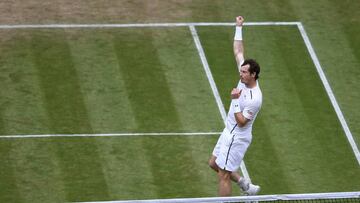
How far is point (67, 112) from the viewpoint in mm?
21875

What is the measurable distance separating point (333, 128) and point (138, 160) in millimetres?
4000

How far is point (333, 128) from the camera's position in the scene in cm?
2191

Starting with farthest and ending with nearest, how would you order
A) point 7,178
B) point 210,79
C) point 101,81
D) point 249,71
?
point 210,79 → point 101,81 → point 7,178 → point 249,71

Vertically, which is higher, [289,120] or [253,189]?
[253,189]

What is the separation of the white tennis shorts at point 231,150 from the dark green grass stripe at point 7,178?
3592 mm

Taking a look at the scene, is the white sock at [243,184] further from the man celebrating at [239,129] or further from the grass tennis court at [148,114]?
the grass tennis court at [148,114]

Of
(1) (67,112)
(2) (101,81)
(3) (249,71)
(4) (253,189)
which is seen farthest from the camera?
(2) (101,81)

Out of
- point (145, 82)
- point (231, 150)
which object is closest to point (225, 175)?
point (231, 150)

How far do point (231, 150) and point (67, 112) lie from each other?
4.84 m

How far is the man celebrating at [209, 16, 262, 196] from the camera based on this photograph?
17781 mm

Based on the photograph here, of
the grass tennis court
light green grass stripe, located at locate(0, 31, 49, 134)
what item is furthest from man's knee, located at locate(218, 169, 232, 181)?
light green grass stripe, located at locate(0, 31, 49, 134)

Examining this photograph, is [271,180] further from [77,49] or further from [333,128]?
[77,49]

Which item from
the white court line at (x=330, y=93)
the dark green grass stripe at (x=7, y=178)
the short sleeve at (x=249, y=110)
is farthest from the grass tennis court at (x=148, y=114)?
the short sleeve at (x=249, y=110)

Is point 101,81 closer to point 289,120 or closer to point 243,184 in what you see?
point 289,120
